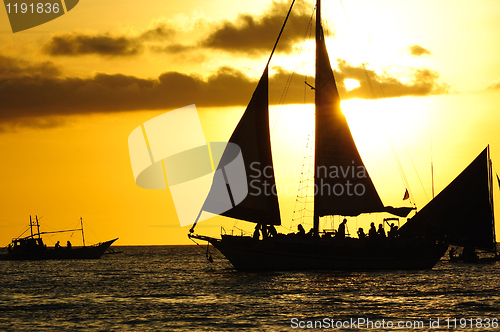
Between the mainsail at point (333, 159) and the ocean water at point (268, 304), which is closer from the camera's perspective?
the ocean water at point (268, 304)

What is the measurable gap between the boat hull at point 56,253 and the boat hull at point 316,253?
8029 cm

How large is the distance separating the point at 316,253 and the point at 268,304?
13070mm

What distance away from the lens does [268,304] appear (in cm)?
4075

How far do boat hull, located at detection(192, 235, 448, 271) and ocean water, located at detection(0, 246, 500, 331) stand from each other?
41.4 inches

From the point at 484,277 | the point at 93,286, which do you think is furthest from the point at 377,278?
the point at 93,286

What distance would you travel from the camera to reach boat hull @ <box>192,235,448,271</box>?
52.3m

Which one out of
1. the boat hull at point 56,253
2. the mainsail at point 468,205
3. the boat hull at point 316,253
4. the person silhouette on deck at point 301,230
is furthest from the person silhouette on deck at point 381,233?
the boat hull at point 56,253

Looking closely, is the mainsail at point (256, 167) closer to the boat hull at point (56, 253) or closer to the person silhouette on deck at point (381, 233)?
the person silhouette on deck at point (381, 233)

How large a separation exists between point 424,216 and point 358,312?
29685 millimetres

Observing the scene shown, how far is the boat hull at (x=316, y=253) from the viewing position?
52344 mm

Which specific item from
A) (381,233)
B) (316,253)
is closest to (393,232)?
(381,233)

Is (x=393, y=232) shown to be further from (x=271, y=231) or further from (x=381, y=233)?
(x=271, y=231)

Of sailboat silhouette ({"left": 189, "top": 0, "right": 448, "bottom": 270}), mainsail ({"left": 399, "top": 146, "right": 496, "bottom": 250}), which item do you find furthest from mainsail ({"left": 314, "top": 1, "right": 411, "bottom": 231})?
mainsail ({"left": 399, "top": 146, "right": 496, "bottom": 250})

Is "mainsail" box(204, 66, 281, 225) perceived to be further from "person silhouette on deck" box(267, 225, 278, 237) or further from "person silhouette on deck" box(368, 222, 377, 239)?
"person silhouette on deck" box(368, 222, 377, 239)
